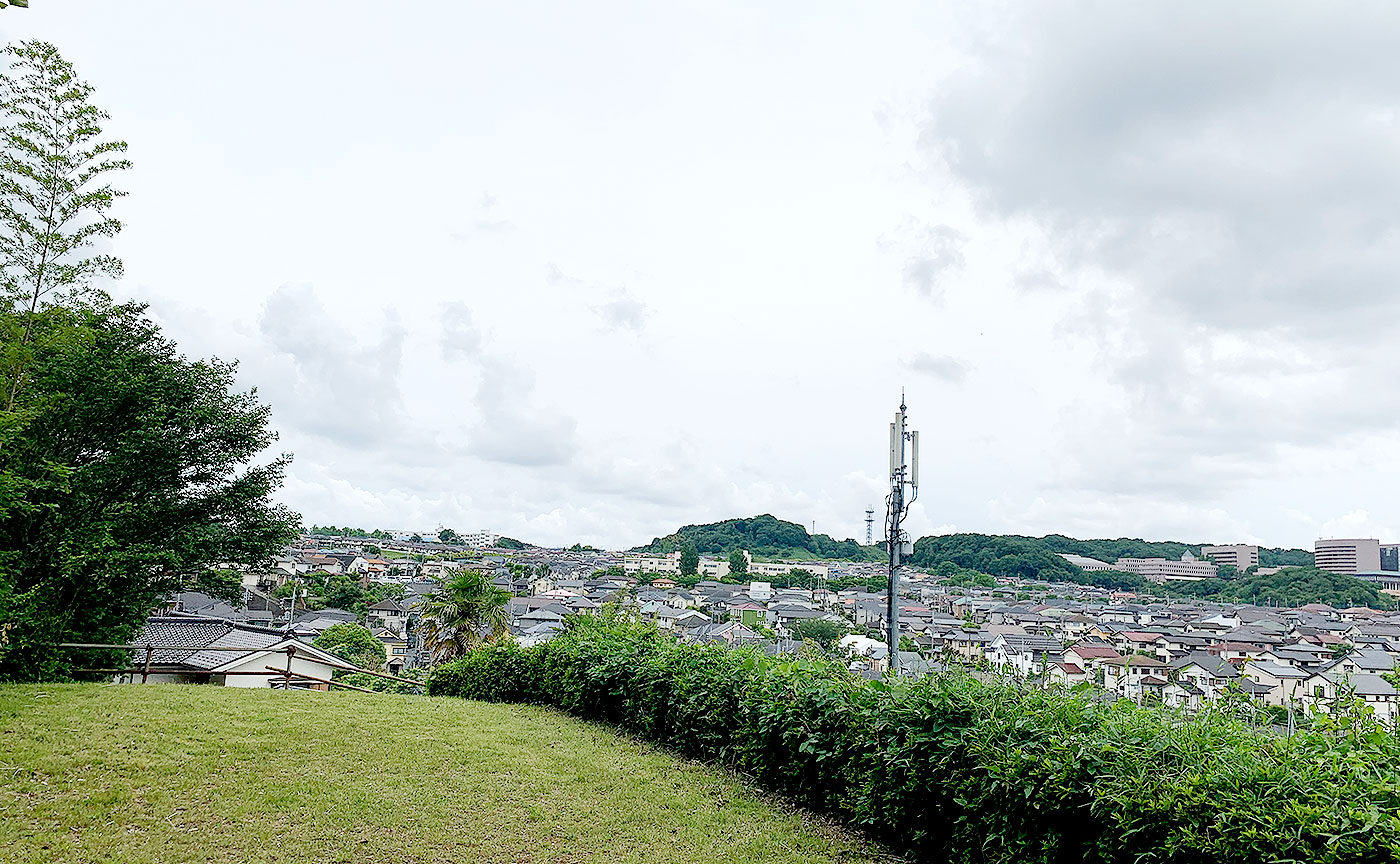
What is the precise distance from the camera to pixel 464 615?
1861 centimetres

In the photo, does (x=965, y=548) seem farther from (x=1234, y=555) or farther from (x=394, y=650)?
(x=394, y=650)

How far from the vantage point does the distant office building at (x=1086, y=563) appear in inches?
4149

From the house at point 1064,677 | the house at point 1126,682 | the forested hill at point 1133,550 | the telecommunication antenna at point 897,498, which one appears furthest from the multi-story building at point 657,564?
the house at point 1126,682

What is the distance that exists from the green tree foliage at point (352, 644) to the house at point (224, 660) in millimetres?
8788

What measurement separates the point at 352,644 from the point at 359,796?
35439 mm

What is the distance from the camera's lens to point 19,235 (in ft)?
35.4

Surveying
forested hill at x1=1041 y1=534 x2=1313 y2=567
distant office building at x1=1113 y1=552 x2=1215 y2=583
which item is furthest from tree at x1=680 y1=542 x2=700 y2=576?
distant office building at x1=1113 y1=552 x2=1215 y2=583

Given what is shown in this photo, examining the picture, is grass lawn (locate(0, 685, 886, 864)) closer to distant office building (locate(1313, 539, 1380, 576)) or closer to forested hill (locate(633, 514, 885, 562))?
distant office building (locate(1313, 539, 1380, 576))

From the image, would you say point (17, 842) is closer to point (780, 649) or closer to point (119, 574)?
point (780, 649)

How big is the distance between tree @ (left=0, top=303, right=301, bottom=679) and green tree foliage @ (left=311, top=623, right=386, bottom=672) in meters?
21.6

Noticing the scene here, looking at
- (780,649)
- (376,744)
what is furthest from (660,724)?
(376,744)

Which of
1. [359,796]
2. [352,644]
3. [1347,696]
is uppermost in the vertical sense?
[1347,696]

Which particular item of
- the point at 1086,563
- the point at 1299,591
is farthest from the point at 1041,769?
the point at 1086,563

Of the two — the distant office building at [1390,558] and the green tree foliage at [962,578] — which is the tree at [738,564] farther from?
the distant office building at [1390,558]
